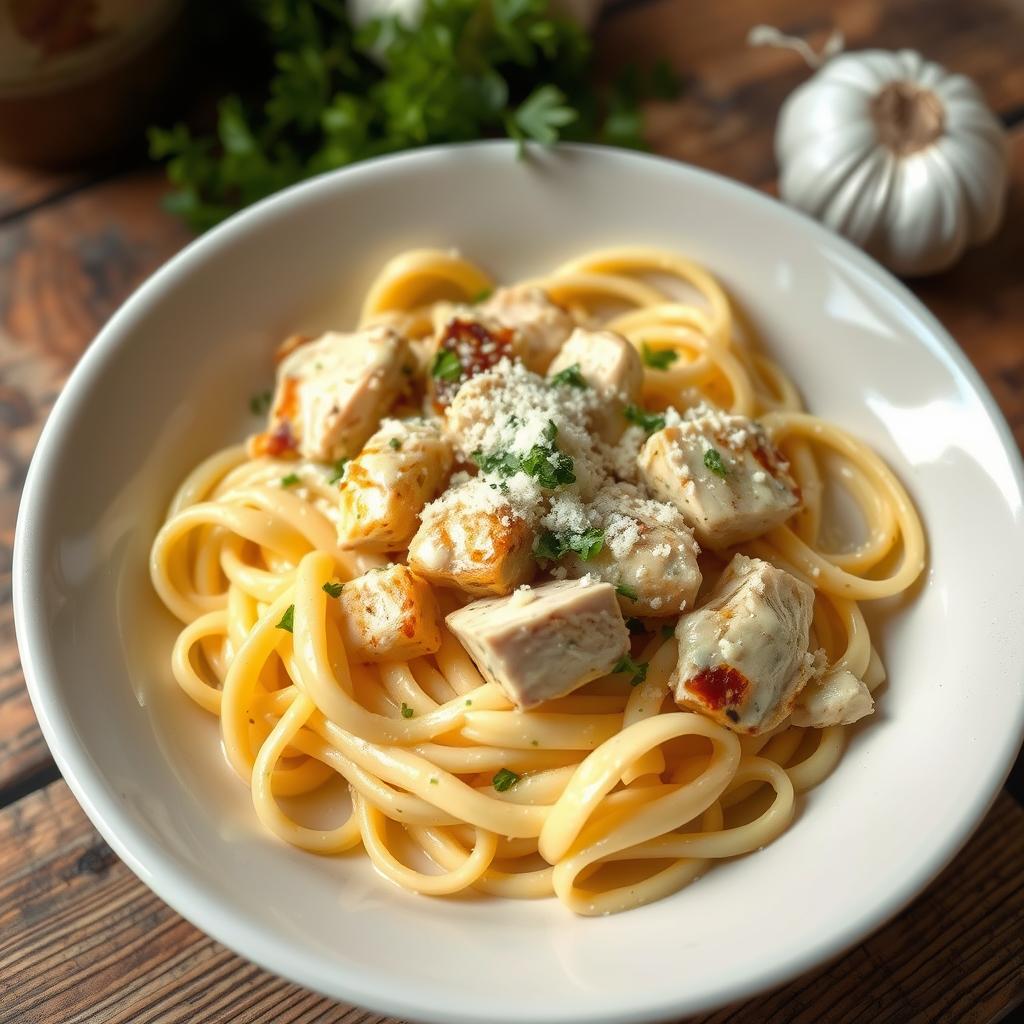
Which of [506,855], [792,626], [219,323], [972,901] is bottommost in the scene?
[972,901]

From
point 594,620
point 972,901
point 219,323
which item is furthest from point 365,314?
point 972,901

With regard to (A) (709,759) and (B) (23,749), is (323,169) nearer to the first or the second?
(B) (23,749)

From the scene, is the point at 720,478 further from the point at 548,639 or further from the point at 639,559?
the point at 548,639

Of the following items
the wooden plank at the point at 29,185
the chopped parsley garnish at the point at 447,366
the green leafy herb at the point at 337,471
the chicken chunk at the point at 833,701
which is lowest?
the chicken chunk at the point at 833,701

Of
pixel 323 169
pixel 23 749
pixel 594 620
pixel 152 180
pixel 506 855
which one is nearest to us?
pixel 594 620

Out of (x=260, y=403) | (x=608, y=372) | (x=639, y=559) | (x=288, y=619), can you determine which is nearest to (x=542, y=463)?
(x=639, y=559)

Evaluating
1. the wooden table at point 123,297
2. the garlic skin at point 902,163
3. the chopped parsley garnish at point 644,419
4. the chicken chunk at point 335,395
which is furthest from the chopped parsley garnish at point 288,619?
the garlic skin at point 902,163

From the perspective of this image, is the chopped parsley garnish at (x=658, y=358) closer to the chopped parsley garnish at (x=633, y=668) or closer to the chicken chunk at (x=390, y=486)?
the chicken chunk at (x=390, y=486)

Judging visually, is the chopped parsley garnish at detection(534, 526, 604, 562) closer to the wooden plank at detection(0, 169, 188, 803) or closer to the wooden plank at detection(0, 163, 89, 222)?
the wooden plank at detection(0, 169, 188, 803)
